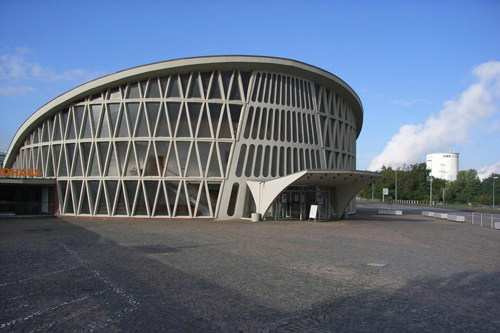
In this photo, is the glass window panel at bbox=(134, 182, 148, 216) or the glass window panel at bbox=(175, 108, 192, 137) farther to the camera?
the glass window panel at bbox=(175, 108, 192, 137)

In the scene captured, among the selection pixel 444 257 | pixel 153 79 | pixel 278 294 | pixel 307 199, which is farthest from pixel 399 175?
pixel 278 294

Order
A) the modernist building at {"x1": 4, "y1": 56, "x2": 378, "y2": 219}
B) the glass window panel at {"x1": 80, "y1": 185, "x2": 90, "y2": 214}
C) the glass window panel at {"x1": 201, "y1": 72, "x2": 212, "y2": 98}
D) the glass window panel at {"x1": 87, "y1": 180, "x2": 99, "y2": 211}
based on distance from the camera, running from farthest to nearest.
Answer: the glass window panel at {"x1": 80, "y1": 185, "x2": 90, "y2": 214}, the glass window panel at {"x1": 87, "y1": 180, "x2": 99, "y2": 211}, the glass window panel at {"x1": 201, "y1": 72, "x2": 212, "y2": 98}, the modernist building at {"x1": 4, "y1": 56, "x2": 378, "y2": 219}

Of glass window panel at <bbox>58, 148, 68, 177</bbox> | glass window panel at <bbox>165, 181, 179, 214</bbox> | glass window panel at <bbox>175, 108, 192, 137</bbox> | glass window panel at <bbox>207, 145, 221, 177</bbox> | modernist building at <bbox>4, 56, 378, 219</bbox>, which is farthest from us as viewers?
glass window panel at <bbox>58, 148, 68, 177</bbox>

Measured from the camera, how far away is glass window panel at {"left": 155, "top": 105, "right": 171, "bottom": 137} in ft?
102

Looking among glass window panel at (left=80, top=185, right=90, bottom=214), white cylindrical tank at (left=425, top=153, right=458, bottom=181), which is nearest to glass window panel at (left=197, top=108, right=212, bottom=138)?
glass window panel at (left=80, top=185, right=90, bottom=214)

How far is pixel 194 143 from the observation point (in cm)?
3056

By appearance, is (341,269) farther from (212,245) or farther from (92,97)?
(92,97)

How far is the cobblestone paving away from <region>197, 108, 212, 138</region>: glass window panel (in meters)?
15.8

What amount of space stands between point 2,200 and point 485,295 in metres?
Result: 39.6

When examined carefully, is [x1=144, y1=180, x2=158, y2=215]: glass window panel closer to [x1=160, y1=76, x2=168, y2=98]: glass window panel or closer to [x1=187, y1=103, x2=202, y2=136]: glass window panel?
[x1=187, y1=103, x2=202, y2=136]: glass window panel

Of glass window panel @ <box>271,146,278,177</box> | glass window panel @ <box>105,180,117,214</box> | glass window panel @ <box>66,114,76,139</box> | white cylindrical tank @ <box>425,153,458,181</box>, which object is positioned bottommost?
glass window panel @ <box>105,180,117,214</box>

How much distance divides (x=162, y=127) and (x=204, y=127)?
11.5 ft

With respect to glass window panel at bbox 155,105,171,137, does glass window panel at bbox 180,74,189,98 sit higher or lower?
higher

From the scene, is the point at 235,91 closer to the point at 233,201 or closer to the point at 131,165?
the point at 233,201
